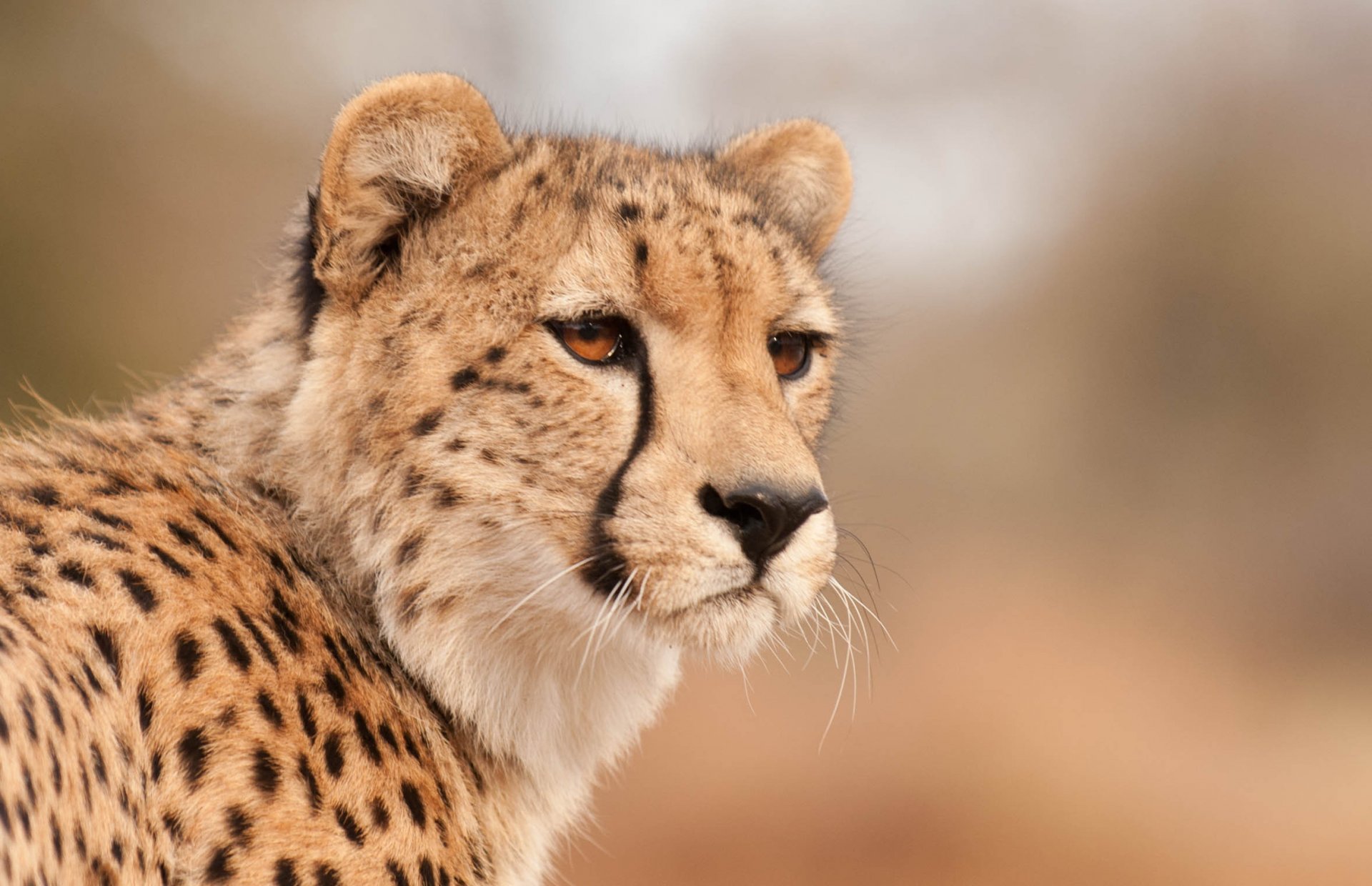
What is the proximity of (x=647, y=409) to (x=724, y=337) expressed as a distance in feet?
0.61

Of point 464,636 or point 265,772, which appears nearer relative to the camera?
point 265,772

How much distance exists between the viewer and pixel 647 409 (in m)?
1.70

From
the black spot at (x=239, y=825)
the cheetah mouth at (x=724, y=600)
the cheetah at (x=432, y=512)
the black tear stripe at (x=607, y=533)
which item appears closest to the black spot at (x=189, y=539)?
the cheetah at (x=432, y=512)

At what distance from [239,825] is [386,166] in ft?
3.10

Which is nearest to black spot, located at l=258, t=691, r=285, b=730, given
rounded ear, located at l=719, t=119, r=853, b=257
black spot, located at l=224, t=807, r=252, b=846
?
black spot, located at l=224, t=807, r=252, b=846

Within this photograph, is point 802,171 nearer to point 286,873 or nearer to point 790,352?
point 790,352

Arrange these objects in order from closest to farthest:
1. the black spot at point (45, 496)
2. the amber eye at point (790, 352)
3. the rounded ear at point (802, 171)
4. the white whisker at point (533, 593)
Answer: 1. the black spot at point (45, 496)
2. the white whisker at point (533, 593)
3. the amber eye at point (790, 352)
4. the rounded ear at point (802, 171)

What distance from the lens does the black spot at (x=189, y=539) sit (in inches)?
62.3

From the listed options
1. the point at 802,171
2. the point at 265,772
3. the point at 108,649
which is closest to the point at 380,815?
the point at 265,772

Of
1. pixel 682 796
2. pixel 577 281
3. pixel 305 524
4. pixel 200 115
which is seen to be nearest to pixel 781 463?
pixel 577 281

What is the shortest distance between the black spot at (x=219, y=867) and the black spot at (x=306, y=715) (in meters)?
0.18

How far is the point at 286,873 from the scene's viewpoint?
1.36m

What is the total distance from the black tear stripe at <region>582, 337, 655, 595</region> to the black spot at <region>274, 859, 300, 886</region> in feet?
1.73

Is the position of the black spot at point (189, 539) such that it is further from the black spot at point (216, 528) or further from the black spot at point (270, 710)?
the black spot at point (270, 710)
